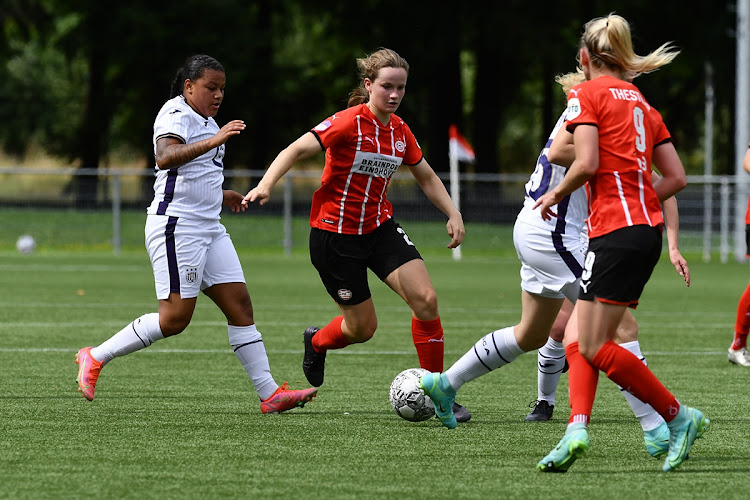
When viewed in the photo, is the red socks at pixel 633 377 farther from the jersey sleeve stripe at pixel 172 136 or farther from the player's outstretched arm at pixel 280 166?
the jersey sleeve stripe at pixel 172 136

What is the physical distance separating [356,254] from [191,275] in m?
0.93

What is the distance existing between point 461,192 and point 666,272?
268 inches

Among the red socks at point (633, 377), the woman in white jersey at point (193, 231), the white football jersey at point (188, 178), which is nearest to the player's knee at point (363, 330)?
the woman in white jersey at point (193, 231)

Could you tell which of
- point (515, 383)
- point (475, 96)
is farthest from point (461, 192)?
point (515, 383)

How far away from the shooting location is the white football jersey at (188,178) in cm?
682

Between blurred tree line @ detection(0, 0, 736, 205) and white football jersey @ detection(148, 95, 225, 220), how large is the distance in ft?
89.6

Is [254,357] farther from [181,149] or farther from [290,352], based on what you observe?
[290,352]

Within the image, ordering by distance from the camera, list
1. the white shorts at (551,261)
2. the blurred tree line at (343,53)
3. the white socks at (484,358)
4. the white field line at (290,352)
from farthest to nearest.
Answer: the blurred tree line at (343,53)
the white field line at (290,352)
the white socks at (484,358)
the white shorts at (551,261)

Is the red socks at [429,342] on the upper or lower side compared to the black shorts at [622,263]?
lower

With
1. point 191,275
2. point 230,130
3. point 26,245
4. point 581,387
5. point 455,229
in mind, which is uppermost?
point 230,130

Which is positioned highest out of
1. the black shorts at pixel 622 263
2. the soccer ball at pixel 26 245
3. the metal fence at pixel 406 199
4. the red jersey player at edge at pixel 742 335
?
the black shorts at pixel 622 263

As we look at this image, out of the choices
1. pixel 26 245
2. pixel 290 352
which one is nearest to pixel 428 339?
pixel 290 352

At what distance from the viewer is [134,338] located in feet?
23.4

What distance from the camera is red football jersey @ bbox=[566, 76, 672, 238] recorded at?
5008 mm
